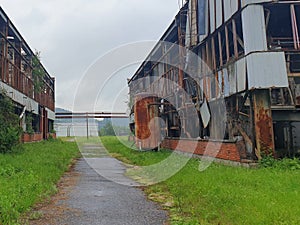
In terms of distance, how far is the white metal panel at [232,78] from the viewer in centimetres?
1194

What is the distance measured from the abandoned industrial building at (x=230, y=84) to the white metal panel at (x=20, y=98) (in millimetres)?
6667

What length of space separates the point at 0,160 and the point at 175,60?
1254 centimetres

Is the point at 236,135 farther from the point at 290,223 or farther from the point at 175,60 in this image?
the point at 175,60

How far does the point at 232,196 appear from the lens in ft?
20.7

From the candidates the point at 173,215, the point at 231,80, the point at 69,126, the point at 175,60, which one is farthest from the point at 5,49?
the point at 69,126

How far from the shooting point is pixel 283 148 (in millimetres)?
12305

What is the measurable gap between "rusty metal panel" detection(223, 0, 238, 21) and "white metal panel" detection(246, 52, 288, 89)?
2266mm

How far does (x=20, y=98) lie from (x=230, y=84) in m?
13.5

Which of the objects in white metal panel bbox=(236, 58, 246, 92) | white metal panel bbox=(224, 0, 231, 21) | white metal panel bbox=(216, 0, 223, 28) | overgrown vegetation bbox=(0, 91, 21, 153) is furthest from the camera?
overgrown vegetation bbox=(0, 91, 21, 153)

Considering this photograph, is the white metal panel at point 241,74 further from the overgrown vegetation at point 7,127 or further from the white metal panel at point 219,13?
the overgrown vegetation at point 7,127

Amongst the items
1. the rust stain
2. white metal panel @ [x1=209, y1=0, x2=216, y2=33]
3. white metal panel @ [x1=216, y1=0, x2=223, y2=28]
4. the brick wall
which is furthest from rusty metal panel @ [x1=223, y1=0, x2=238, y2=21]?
the brick wall

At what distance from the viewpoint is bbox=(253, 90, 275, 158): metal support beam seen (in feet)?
34.5

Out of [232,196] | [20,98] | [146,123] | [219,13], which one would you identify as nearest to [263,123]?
[232,196]

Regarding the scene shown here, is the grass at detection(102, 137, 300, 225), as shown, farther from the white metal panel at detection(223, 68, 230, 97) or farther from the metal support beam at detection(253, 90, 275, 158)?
the white metal panel at detection(223, 68, 230, 97)
